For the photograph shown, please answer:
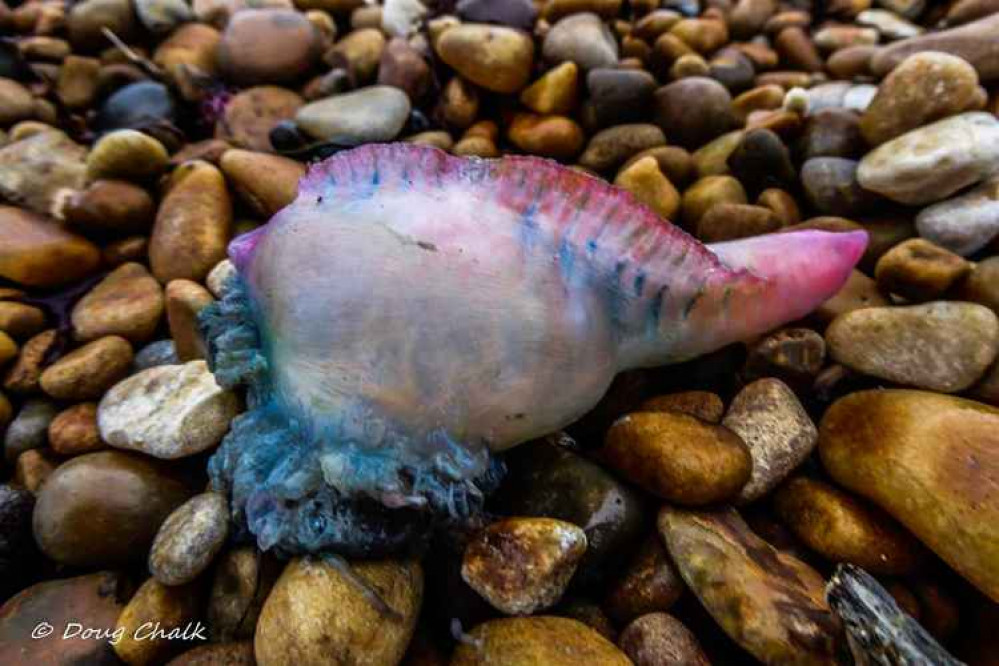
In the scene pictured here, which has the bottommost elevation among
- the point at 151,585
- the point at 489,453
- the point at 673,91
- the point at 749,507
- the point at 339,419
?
the point at 151,585

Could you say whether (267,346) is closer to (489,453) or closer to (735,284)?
(489,453)

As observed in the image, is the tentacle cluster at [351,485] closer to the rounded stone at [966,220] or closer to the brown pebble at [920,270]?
the brown pebble at [920,270]

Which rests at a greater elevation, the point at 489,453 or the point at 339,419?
the point at 339,419

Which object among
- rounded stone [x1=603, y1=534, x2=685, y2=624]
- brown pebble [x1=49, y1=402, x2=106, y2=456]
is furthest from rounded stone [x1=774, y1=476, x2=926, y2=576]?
brown pebble [x1=49, y1=402, x2=106, y2=456]

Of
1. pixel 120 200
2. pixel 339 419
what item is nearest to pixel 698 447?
pixel 339 419

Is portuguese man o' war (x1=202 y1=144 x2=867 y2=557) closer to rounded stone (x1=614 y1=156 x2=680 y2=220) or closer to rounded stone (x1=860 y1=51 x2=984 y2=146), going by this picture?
rounded stone (x1=614 y1=156 x2=680 y2=220)

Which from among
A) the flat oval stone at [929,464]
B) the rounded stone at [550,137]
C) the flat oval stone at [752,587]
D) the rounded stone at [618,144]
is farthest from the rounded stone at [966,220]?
the rounded stone at [550,137]

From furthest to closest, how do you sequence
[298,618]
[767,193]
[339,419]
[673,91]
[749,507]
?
[673,91] → [767,193] → [749,507] → [339,419] → [298,618]

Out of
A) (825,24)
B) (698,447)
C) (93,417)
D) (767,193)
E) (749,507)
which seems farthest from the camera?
(825,24)
